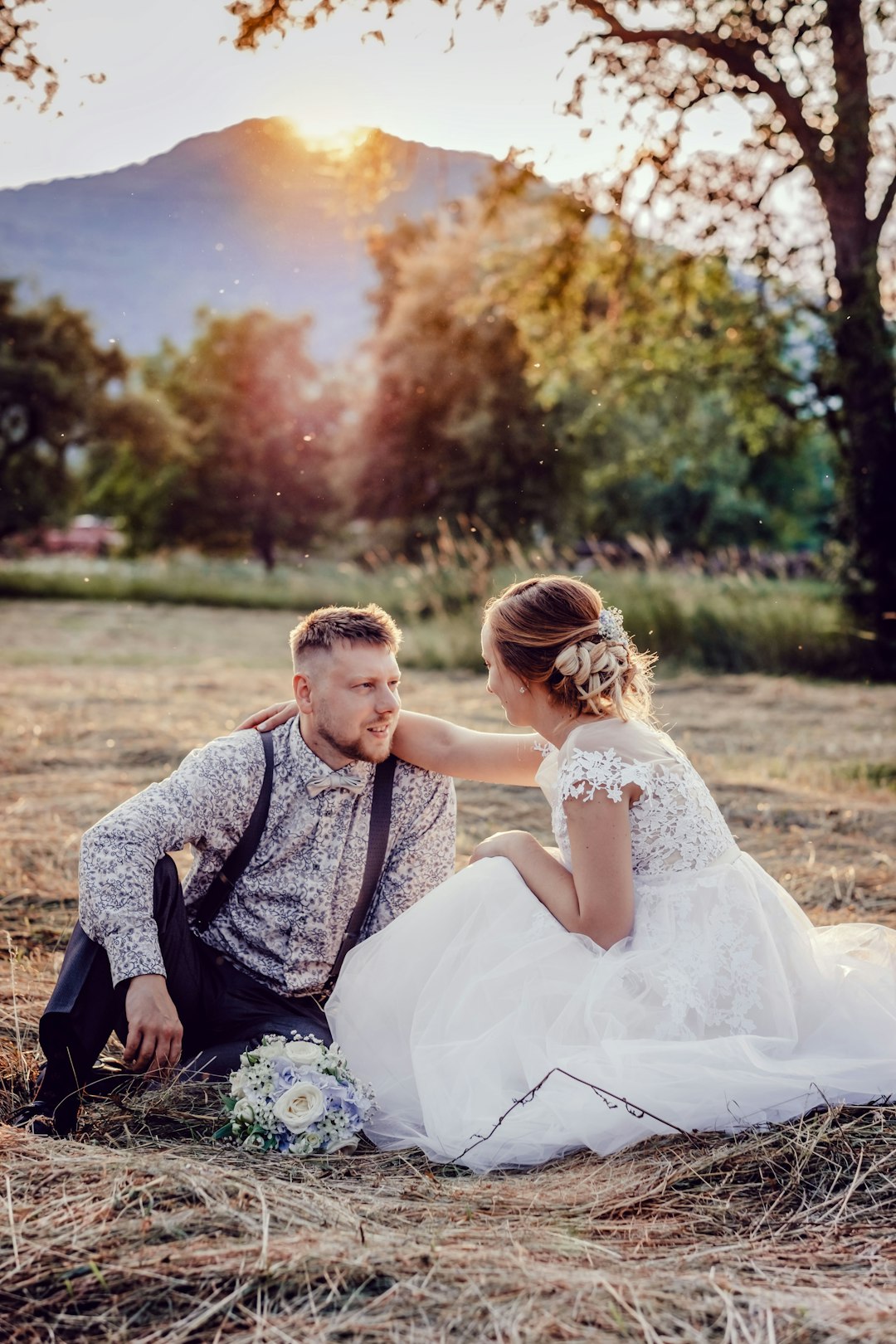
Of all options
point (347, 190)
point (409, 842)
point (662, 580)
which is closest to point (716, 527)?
point (662, 580)

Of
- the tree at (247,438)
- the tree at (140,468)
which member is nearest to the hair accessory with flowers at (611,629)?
the tree at (140,468)

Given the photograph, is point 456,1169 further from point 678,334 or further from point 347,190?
point 678,334

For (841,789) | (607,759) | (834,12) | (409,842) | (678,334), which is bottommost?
(841,789)

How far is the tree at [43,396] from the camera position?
24.2 metres

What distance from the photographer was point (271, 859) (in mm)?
3123

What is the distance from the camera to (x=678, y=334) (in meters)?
12.1

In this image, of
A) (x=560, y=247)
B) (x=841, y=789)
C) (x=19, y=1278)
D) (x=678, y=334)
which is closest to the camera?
(x=19, y=1278)

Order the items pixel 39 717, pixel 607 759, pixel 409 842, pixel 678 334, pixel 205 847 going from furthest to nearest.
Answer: pixel 678 334, pixel 39 717, pixel 409 842, pixel 205 847, pixel 607 759

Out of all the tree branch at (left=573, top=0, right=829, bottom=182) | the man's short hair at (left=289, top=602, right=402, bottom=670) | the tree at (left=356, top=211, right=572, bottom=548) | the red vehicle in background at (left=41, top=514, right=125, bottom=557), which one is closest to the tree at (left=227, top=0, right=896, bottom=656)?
the tree branch at (left=573, top=0, right=829, bottom=182)

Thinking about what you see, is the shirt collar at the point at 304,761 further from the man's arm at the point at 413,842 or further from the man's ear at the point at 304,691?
the man's arm at the point at 413,842

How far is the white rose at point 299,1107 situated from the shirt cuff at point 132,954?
43 cm

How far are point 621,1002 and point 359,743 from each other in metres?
0.91

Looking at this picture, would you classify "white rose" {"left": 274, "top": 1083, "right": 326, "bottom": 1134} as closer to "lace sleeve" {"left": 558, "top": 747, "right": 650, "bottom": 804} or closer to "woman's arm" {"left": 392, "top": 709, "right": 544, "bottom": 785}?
"lace sleeve" {"left": 558, "top": 747, "right": 650, "bottom": 804}

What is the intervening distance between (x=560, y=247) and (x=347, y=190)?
2562 mm
